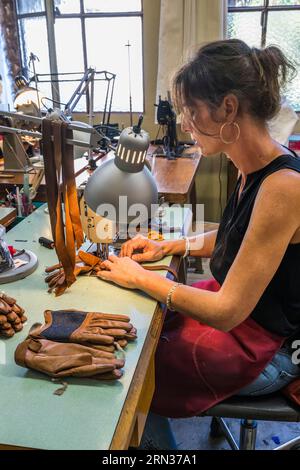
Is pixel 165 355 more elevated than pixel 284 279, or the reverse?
pixel 284 279

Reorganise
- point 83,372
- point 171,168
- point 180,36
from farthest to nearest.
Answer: point 180,36 → point 171,168 → point 83,372

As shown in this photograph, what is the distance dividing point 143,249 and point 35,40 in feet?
8.74

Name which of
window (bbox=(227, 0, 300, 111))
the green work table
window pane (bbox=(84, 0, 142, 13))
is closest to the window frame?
window (bbox=(227, 0, 300, 111))

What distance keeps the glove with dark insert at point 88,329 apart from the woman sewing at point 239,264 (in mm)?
168

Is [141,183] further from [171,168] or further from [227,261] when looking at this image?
[171,168]

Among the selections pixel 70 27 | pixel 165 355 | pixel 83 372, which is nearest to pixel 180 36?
pixel 70 27

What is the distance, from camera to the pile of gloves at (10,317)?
1.00 meters

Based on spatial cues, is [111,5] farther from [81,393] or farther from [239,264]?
[81,393]

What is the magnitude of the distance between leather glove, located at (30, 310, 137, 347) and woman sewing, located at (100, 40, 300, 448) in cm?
17

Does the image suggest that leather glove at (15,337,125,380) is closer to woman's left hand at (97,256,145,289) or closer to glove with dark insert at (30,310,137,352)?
glove with dark insert at (30,310,137,352)

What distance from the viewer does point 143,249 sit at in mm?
1399

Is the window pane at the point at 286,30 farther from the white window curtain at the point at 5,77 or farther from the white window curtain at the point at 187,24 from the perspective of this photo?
the white window curtain at the point at 5,77

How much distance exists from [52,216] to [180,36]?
94.2 inches

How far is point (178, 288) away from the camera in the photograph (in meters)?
1.14
